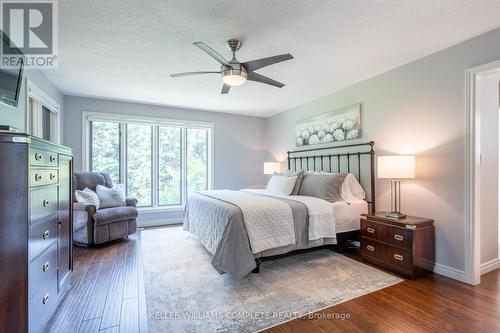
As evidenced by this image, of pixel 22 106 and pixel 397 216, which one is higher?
pixel 22 106

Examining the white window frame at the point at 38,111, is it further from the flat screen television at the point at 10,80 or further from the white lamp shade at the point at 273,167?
the white lamp shade at the point at 273,167

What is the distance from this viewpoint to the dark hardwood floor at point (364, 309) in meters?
1.83

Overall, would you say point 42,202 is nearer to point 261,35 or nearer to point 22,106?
point 22,106

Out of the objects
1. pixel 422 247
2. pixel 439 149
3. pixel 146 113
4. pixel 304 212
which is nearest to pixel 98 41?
pixel 146 113

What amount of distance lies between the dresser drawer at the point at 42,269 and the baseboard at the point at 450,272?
3.74 m

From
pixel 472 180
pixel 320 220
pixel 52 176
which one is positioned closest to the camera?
pixel 52 176

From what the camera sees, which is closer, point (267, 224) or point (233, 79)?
point (233, 79)

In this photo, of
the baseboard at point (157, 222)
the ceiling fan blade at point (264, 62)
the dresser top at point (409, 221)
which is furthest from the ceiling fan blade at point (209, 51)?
the baseboard at point (157, 222)

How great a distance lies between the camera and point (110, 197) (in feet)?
13.4

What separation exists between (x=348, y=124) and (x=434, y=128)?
4.15 feet

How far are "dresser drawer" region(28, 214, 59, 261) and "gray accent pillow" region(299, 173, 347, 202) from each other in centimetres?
300

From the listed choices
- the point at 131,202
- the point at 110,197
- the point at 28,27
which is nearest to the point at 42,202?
the point at 28,27

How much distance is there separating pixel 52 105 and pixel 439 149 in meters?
5.39

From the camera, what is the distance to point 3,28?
2.23 m
